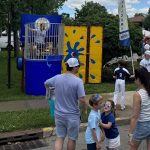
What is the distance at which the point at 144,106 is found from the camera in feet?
18.6

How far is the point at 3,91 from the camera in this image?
13.8 metres

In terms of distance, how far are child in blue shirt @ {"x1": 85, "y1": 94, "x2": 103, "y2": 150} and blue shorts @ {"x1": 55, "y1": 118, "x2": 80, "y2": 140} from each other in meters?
0.26

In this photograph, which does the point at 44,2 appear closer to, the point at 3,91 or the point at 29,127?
the point at 3,91

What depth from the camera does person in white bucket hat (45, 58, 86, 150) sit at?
6.25m

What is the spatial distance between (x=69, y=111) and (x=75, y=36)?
8816 millimetres

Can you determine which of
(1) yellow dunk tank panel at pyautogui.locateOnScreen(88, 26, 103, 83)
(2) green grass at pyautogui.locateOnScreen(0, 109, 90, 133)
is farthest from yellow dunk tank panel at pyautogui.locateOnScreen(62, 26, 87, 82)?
(2) green grass at pyautogui.locateOnScreen(0, 109, 90, 133)

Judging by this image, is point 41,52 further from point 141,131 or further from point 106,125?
point 141,131

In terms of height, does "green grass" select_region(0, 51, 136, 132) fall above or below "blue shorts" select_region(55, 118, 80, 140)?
below

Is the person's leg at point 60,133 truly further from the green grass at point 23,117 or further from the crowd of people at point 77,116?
the green grass at point 23,117

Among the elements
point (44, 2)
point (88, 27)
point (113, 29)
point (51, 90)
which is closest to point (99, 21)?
point (113, 29)

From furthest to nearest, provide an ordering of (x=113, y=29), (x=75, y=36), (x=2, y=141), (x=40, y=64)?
(x=113, y=29) → (x=75, y=36) → (x=40, y=64) → (x=2, y=141)

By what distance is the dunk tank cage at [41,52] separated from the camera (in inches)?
514

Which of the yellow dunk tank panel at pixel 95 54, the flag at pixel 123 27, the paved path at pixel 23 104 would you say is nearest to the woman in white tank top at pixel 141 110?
the paved path at pixel 23 104

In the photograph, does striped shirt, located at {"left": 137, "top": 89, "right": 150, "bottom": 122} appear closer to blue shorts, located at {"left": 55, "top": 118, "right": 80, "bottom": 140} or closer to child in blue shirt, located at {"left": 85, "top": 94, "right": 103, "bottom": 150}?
child in blue shirt, located at {"left": 85, "top": 94, "right": 103, "bottom": 150}
